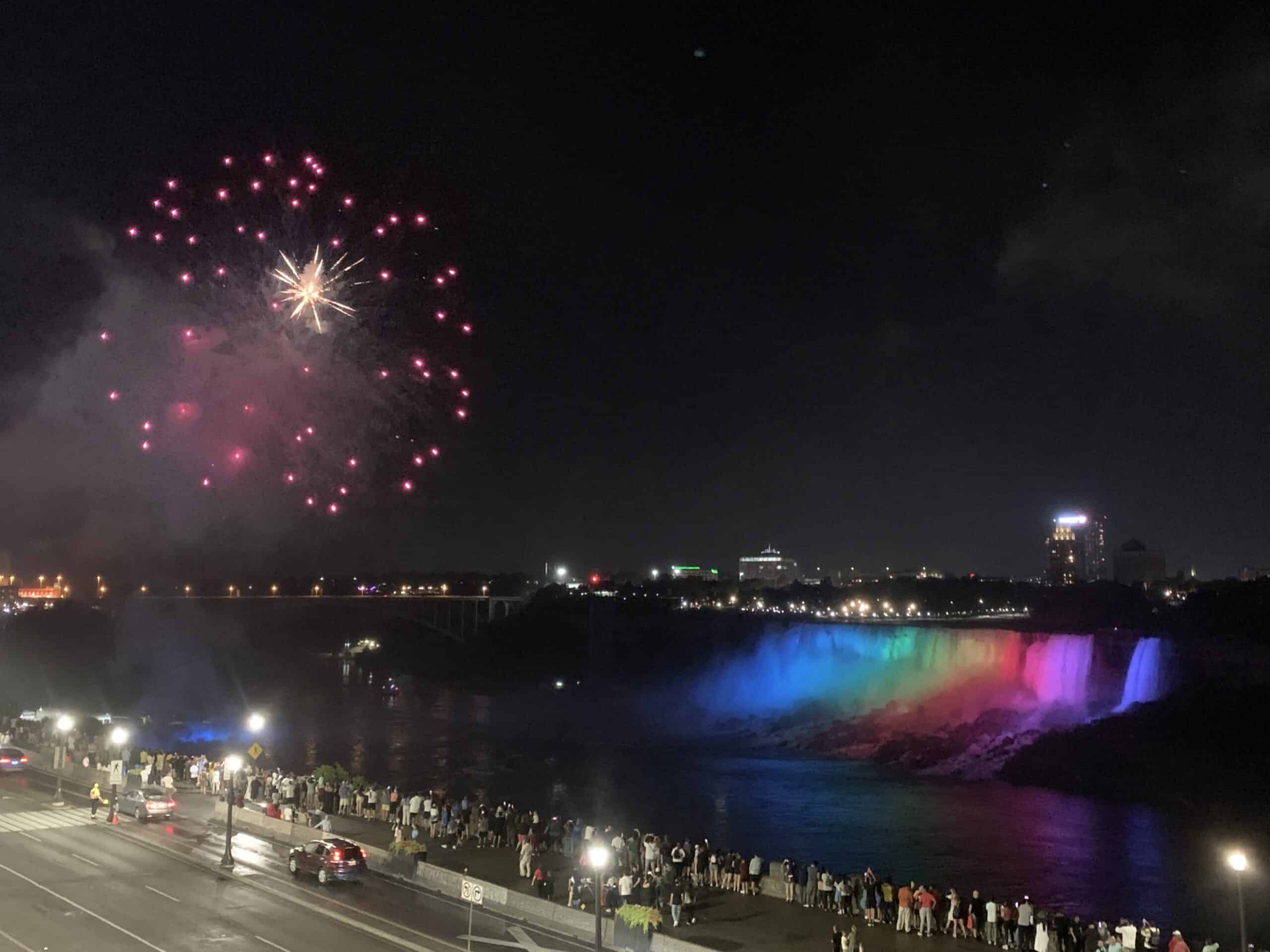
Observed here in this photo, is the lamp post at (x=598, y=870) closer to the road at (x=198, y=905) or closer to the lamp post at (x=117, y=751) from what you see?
the road at (x=198, y=905)

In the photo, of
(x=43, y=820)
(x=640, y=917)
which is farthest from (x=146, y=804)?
(x=640, y=917)

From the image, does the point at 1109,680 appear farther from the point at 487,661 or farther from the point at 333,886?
the point at 487,661

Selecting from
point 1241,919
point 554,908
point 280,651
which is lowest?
point 280,651

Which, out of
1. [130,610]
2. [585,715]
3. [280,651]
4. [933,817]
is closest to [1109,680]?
[933,817]

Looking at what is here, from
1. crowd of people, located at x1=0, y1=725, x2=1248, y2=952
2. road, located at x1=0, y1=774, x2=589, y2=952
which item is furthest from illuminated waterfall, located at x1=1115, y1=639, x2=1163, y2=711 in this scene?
road, located at x1=0, y1=774, x2=589, y2=952

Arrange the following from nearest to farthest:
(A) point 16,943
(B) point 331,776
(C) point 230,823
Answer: (A) point 16,943 < (C) point 230,823 < (B) point 331,776

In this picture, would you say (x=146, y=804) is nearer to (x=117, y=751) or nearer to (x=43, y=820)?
(x=43, y=820)

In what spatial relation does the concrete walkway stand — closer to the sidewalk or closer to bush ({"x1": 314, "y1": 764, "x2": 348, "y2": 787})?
the sidewalk

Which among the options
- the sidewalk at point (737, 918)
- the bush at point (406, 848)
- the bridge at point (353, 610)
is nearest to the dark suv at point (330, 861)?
the bush at point (406, 848)
